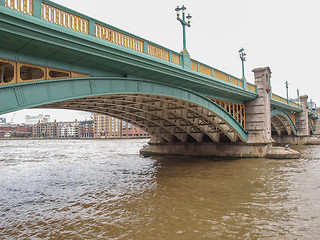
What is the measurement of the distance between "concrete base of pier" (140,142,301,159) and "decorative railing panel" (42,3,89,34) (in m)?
19.6

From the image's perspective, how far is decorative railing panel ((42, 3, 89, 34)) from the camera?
741 centimetres

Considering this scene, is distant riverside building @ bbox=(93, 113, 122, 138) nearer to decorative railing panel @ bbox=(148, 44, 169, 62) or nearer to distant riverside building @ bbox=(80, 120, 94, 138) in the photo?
distant riverside building @ bbox=(80, 120, 94, 138)

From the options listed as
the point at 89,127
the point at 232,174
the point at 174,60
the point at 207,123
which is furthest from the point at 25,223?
the point at 89,127

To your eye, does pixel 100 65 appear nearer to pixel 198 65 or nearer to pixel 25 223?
pixel 25 223

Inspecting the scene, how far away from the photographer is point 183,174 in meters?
16.6

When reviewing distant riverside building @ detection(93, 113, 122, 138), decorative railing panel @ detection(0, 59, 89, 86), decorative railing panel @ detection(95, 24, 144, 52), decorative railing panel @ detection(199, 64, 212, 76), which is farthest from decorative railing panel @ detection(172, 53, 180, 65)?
distant riverside building @ detection(93, 113, 122, 138)

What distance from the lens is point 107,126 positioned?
485ft

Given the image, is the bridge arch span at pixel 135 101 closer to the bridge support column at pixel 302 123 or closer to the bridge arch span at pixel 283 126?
the bridge arch span at pixel 283 126

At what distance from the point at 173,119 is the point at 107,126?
128 m

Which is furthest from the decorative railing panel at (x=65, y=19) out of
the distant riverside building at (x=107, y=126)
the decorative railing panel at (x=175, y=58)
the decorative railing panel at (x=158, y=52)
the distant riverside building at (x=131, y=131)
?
the distant riverside building at (x=107, y=126)

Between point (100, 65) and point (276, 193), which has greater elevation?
point (100, 65)

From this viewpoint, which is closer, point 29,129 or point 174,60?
point 174,60

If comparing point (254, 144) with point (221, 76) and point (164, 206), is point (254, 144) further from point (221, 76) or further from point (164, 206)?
point (164, 206)

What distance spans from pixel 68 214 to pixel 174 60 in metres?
8.82
